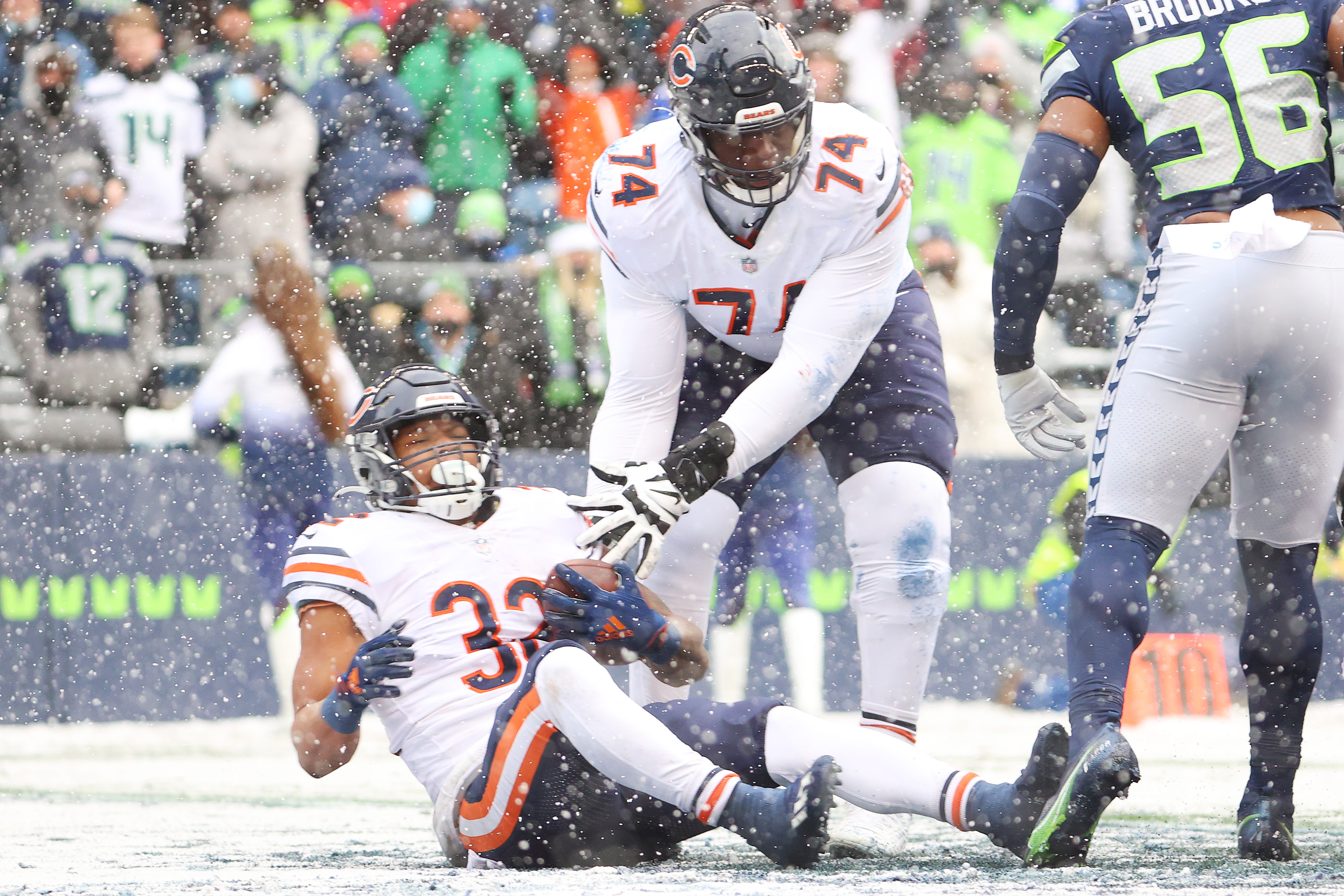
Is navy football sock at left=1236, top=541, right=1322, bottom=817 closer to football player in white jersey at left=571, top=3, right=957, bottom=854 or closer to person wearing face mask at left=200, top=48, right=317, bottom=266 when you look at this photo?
football player in white jersey at left=571, top=3, right=957, bottom=854

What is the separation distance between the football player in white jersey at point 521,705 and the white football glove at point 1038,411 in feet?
2.52

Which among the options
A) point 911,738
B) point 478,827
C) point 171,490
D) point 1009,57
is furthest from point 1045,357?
point 478,827

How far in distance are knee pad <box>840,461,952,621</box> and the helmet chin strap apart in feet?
2.88

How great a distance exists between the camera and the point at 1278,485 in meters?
3.49

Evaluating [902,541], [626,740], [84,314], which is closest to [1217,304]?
[902,541]

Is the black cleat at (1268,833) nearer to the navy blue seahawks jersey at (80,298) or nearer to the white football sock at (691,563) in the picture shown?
the white football sock at (691,563)

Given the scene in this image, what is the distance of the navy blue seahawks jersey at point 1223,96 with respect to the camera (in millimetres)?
3400

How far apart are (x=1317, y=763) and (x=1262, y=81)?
346 centimetres

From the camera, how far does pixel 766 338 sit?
400 cm

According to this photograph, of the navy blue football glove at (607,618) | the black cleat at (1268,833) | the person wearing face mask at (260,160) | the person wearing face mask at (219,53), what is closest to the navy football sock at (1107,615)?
the black cleat at (1268,833)

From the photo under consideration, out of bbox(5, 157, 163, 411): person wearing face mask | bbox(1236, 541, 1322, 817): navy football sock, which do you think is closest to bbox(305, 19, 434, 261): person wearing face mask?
bbox(5, 157, 163, 411): person wearing face mask

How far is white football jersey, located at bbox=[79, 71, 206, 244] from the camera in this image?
8.09 meters

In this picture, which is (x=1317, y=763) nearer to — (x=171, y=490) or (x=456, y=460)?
(x=456, y=460)

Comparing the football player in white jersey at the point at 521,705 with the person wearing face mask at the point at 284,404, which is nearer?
the football player in white jersey at the point at 521,705
